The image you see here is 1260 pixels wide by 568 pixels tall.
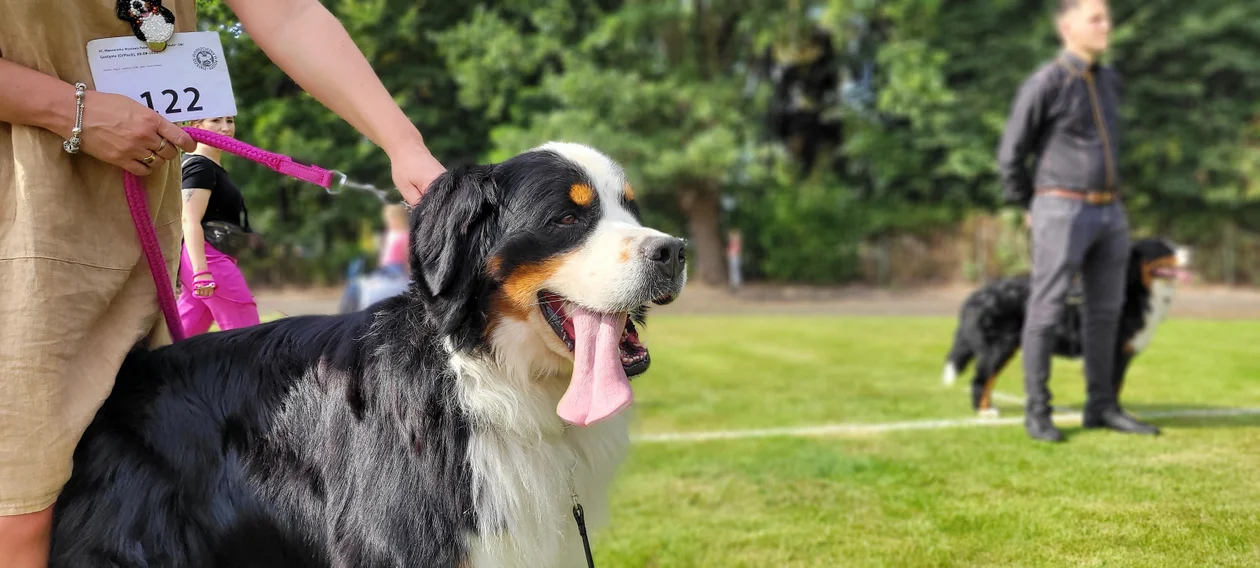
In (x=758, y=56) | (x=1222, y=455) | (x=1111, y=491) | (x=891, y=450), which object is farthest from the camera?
(x=758, y=56)

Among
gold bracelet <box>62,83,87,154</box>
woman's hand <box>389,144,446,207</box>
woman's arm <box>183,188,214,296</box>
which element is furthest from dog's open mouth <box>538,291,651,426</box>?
woman's arm <box>183,188,214,296</box>

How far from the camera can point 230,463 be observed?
196 centimetres

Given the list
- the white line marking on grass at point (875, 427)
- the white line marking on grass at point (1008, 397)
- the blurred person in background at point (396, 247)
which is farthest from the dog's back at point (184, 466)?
the white line marking on grass at point (1008, 397)

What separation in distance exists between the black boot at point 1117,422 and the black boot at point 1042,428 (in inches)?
14.7

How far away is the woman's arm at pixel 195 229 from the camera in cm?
268

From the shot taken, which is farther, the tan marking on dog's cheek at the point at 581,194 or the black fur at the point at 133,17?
the tan marking on dog's cheek at the point at 581,194

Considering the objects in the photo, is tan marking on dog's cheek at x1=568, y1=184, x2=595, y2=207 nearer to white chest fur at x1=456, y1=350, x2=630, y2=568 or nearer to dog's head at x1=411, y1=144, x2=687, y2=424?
dog's head at x1=411, y1=144, x2=687, y2=424

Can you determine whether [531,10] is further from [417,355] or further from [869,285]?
[417,355]

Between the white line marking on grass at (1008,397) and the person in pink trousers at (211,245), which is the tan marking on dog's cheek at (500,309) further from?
the white line marking on grass at (1008,397)

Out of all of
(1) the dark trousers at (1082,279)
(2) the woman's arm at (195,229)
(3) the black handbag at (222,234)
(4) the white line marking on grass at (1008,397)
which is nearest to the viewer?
(2) the woman's arm at (195,229)

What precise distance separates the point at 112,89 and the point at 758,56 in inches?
948

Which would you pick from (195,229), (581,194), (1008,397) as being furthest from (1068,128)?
(195,229)

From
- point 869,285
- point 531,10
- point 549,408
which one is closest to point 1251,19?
point 869,285

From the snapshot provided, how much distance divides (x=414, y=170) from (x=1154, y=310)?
244 inches
